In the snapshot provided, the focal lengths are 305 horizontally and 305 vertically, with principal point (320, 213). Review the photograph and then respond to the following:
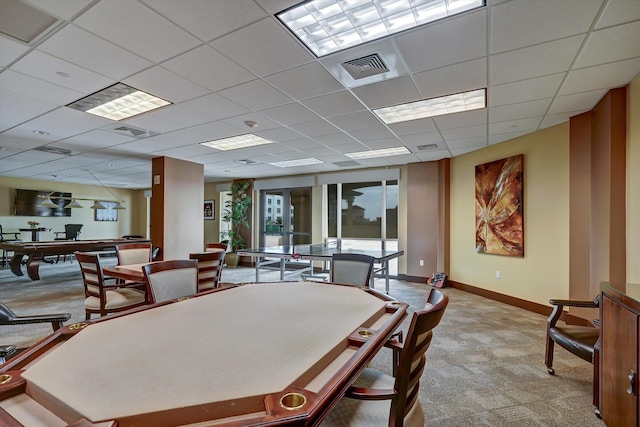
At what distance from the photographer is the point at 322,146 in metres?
5.43

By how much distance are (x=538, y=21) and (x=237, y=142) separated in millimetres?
4343

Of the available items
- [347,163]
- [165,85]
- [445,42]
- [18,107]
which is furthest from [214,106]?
[347,163]

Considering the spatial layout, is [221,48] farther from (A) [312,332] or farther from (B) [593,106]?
(B) [593,106]

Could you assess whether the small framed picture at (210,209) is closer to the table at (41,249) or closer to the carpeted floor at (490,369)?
the table at (41,249)

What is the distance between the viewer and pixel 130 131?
454 cm

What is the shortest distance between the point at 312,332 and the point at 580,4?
2.46 metres

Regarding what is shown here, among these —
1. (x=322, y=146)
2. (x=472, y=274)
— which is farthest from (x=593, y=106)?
(x=322, y=146)

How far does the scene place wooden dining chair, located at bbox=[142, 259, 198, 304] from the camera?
92.2 inches

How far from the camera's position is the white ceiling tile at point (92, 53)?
2.20m

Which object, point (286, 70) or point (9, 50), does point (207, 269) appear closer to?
point (286, 70)

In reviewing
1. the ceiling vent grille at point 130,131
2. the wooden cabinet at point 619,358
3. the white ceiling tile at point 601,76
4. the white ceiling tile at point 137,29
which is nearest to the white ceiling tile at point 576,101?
the white ceiling tile at point 601,76

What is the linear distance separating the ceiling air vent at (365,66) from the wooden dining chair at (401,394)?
200 centimetres

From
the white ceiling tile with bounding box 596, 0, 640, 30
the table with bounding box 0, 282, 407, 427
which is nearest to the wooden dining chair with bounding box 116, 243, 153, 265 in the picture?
the table with bounding box 0, 282, 407, 427

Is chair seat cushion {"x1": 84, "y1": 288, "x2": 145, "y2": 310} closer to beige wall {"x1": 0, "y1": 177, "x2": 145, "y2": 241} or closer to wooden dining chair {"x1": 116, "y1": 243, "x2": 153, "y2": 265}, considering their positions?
wooden dining chair {"x1": 116, "y1": 243, "x2": 153, "y2": 265}
